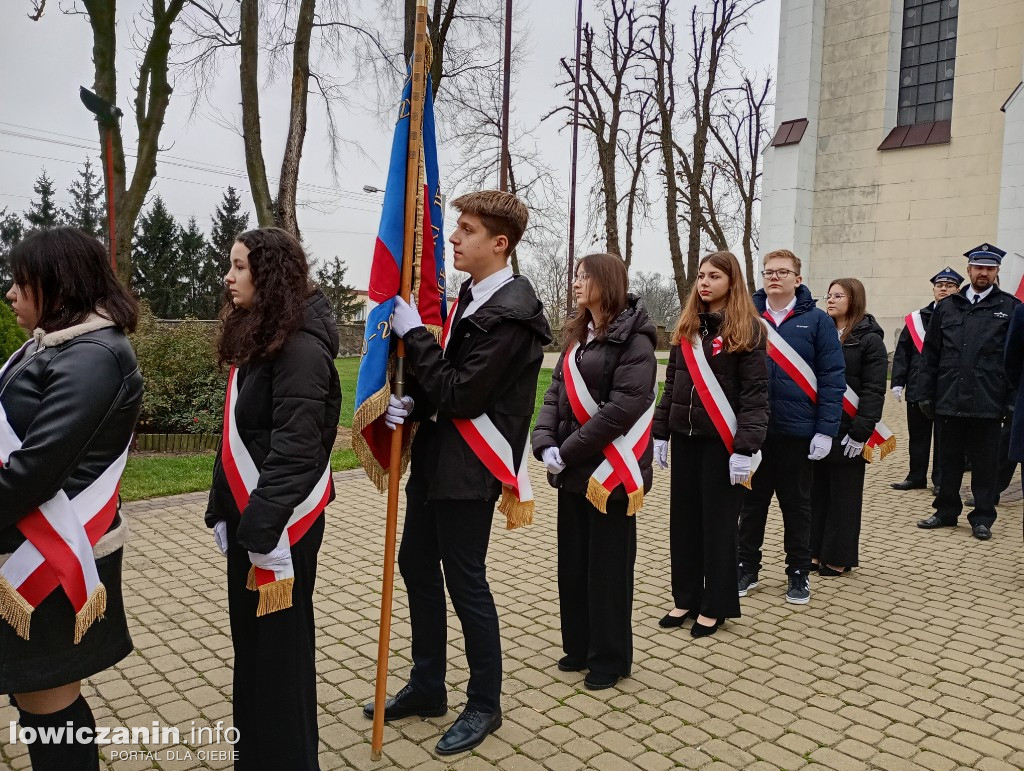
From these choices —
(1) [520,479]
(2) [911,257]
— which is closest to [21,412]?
(1) [520,479]

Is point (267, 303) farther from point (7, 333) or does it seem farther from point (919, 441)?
point (919, 441)

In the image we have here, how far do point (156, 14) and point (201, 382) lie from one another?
896 cm

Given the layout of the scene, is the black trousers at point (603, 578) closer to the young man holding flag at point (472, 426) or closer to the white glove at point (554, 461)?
the white glove at point (554, 461)

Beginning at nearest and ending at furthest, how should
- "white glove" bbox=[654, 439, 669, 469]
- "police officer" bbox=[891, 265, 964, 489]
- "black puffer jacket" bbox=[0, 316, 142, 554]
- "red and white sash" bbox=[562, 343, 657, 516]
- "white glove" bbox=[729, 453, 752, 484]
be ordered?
1. "black puffer jacket" bbox=[0, 316, 142, 554]
2. "red and white sash" bbox=[562, 343, 657, 516]
3. "white glove" bbox=[729, 453, 752, 484]
4. "white glove" bbox=[654, 439, 669, 469]
5. "police officer" bbox=[891, 265, 964, 489]

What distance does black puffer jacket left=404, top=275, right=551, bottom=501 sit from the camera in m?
3.40

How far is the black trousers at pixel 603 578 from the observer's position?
424 cm

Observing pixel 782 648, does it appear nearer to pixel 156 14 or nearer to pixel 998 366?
pixel 998 366

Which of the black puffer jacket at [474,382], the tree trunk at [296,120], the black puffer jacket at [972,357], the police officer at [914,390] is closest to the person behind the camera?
the black puffer jacket at [474,382]

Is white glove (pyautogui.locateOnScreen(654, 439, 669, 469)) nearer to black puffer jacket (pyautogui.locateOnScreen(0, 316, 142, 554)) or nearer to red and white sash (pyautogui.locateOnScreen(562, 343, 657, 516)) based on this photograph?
red and white sash (pyautogui.locateOnScreen(562, 343, 657, 516))

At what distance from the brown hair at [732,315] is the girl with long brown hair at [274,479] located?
2497 mm

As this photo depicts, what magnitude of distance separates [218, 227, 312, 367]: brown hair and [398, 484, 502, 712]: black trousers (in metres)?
1.05

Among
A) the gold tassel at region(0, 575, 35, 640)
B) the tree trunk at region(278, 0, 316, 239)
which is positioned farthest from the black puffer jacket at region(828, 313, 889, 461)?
the tree trunk at region(278, 0, 316, 239)

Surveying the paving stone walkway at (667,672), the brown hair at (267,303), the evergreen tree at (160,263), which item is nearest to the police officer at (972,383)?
the paving stone walkway at (667,672)

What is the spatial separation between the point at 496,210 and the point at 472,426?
858 mm
